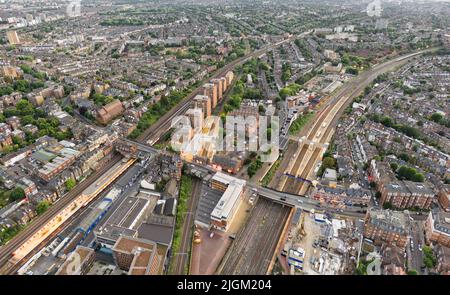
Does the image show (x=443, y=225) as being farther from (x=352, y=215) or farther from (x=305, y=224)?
(x=305, y=224)

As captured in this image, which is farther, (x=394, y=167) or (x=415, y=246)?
(x=394, y=167)

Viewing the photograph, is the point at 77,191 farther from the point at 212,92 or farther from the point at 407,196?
the point at 407,196

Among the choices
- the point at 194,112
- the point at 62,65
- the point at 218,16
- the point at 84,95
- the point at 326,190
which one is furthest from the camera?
the point at 218,16

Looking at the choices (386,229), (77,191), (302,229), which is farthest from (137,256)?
(386,229)

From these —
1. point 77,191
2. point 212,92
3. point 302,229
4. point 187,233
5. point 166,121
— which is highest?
point 212,92

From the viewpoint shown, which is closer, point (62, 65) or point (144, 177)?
point (144, 177)

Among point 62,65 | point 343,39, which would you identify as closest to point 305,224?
point 62,65
